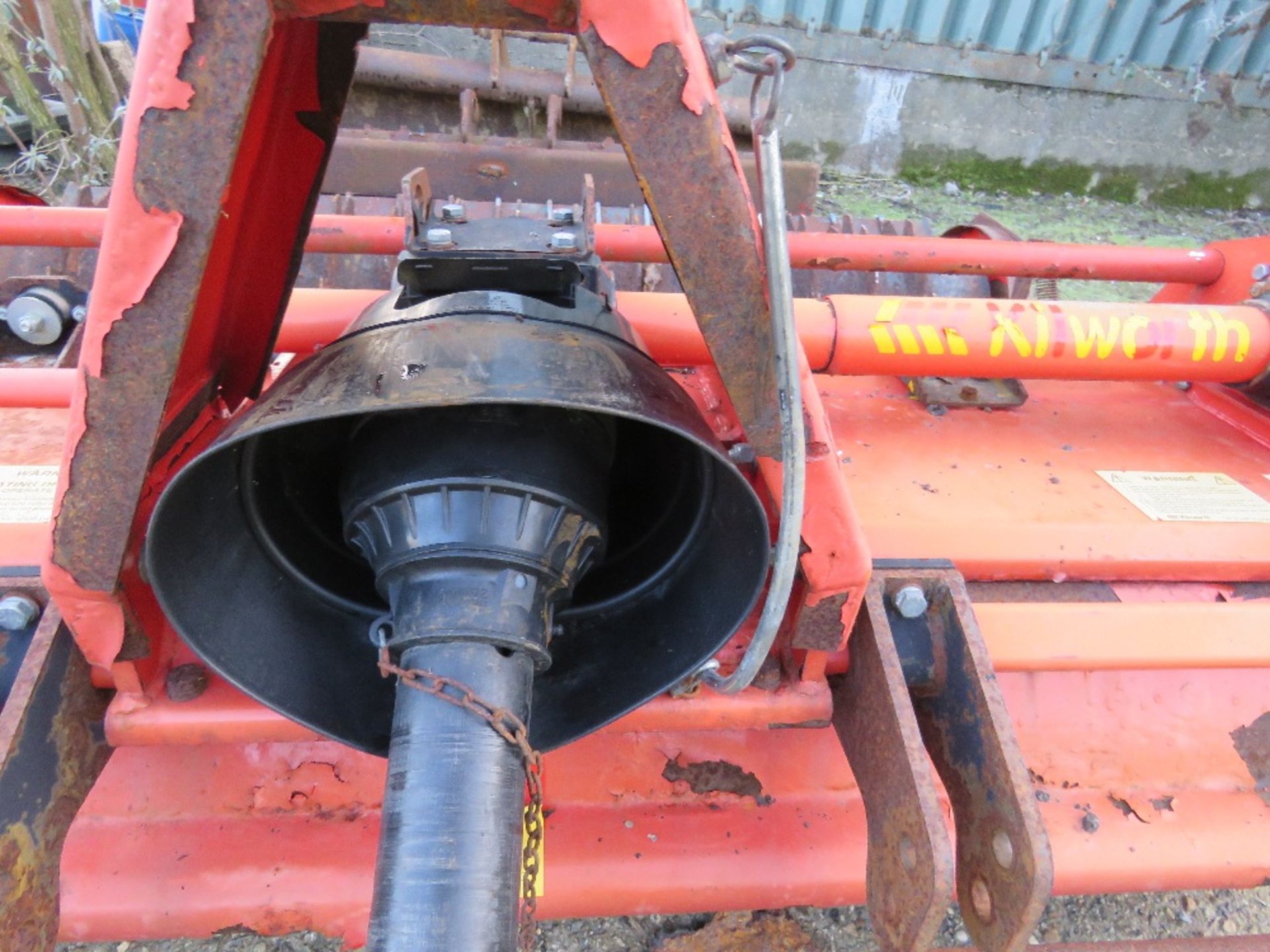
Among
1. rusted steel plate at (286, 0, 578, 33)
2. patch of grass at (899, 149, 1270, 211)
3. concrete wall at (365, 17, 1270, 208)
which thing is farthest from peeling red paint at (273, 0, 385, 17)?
patch of grass at (899, 149, 1270, 211)

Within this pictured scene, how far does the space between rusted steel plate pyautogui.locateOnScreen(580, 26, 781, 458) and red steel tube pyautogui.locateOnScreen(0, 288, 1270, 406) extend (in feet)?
2.26

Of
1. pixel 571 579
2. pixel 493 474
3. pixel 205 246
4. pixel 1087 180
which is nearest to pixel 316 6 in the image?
pixel 205 246

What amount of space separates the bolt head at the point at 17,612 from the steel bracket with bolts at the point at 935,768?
1111 millimetres

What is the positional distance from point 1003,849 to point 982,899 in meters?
0.10

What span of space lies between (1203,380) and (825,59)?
418 centimetres

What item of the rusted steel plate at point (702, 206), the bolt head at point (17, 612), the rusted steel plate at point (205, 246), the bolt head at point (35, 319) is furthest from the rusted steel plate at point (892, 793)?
the bolt head at point (35, 319)

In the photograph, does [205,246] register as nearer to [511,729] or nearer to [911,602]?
[511,729]

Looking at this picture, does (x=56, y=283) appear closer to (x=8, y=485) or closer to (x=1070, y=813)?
(x=8, y=485)

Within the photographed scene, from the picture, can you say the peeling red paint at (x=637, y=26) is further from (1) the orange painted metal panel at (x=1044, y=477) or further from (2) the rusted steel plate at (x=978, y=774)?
(1) the orange painted metal panel at (x=1044, y=477)

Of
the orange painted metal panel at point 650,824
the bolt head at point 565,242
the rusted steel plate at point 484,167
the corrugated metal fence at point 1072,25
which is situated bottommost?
the orange painted metal panel at point 650,824

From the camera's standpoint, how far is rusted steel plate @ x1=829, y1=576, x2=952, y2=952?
95 cm

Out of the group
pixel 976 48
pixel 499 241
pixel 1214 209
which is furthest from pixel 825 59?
pixel 499 241

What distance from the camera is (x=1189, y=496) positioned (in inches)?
64.1

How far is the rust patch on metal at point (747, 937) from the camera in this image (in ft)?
4.88
